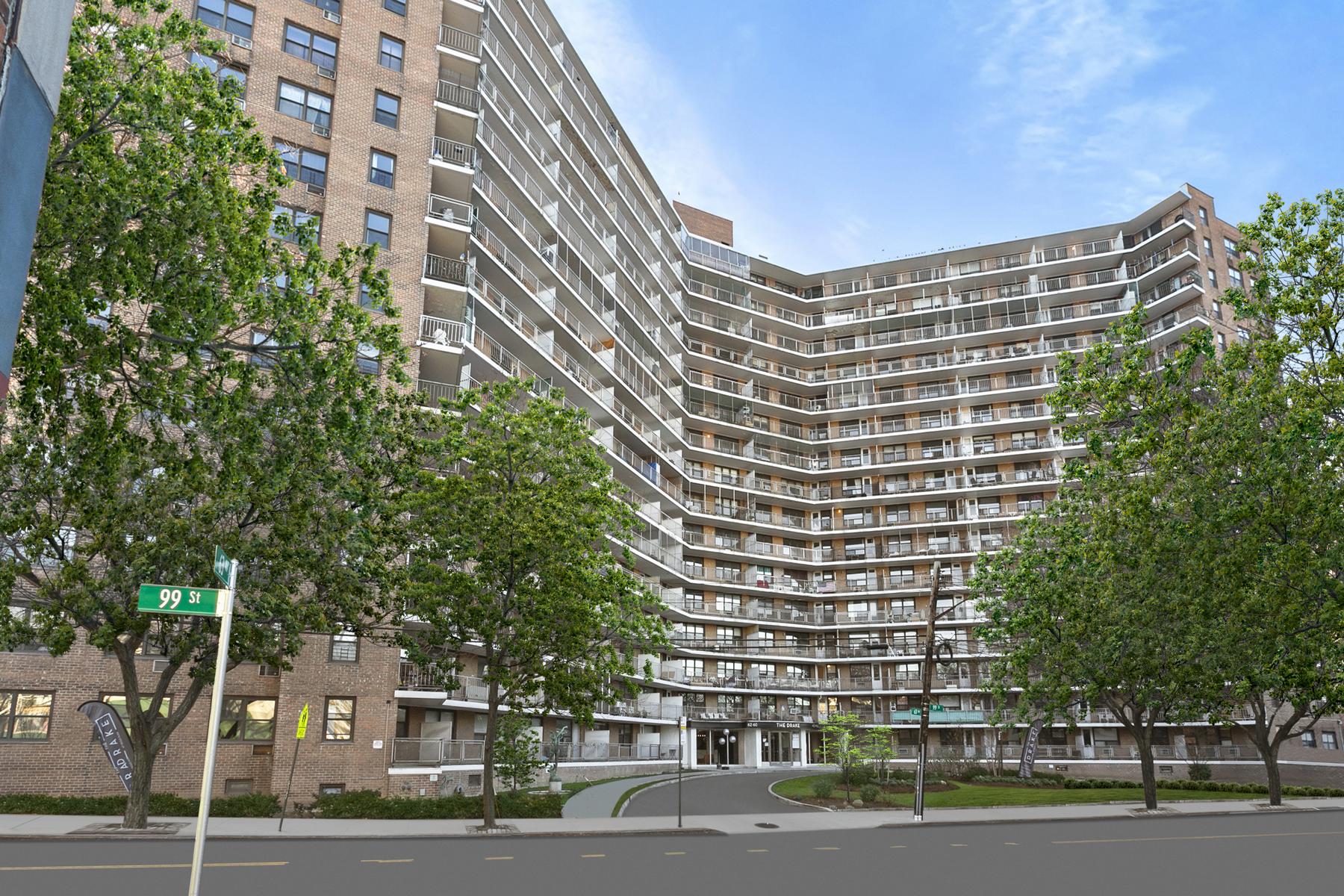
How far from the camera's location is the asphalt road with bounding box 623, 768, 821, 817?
115 ft

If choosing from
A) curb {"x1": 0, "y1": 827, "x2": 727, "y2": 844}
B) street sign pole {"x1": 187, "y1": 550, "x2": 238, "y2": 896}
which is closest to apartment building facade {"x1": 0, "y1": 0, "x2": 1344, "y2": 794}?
curb {"x1": 0, "y1": 827, "x2": 727, "y2": 844}

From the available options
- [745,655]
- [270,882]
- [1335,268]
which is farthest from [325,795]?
[745,655]

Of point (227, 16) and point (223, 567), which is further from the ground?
point (227, 16)

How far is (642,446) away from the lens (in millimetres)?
65625

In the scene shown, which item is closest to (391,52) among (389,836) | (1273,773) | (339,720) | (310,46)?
(310,46)

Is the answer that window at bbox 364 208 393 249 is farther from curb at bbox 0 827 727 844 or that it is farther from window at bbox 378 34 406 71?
curb at bbox 0 827 727 844

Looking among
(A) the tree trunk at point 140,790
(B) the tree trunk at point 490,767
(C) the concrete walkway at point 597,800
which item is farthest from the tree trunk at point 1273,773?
(A) the tree trunk at point 140,790

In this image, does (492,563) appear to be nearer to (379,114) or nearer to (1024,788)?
(379,114)

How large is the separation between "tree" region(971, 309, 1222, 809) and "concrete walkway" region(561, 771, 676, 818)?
16836 mm

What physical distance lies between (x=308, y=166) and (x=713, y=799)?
3123 cm

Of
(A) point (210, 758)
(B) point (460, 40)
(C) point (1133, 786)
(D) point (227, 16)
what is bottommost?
(C) point (1133, 786)

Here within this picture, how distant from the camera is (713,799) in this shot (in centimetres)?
4072

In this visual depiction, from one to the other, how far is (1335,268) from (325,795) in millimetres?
31009

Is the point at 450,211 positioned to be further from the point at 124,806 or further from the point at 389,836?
the point at 389,836
